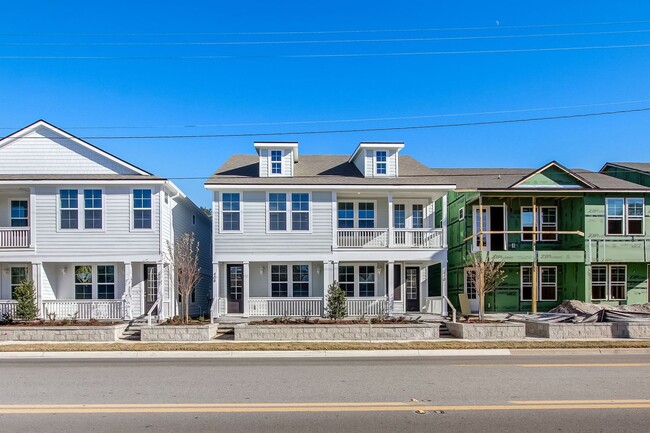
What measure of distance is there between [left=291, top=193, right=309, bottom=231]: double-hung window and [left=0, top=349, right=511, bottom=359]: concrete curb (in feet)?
29.0

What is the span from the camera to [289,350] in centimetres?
1585

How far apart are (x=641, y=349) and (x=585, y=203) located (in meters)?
10.7

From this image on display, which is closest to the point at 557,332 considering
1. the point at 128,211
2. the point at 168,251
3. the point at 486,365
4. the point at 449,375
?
the point at 486,365

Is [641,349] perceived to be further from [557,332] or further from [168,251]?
[168,251]

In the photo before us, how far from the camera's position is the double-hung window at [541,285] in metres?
26.5

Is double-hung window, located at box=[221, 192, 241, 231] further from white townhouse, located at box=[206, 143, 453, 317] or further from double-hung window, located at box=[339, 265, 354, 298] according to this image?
double-hung window, located at box=[339, 265, 354, 298]

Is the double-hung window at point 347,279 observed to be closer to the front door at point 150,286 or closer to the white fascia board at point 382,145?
the white fascia board at point 382,145

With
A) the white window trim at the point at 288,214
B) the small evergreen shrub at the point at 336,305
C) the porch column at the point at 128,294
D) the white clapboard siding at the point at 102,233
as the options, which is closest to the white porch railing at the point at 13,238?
the white clapboard siding at the point at 102,233

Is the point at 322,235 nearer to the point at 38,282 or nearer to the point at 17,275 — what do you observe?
the point at 38,282

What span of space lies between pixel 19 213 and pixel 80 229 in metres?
3.66

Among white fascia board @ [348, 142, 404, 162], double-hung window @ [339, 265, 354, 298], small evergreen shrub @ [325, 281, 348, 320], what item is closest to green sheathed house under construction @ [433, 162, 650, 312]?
white fascia board @ [348, 142, 404, 162]

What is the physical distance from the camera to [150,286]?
23781mm

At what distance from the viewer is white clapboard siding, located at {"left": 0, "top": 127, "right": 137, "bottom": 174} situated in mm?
23375

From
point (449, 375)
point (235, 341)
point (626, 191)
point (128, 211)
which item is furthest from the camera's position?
point (626, 191)
